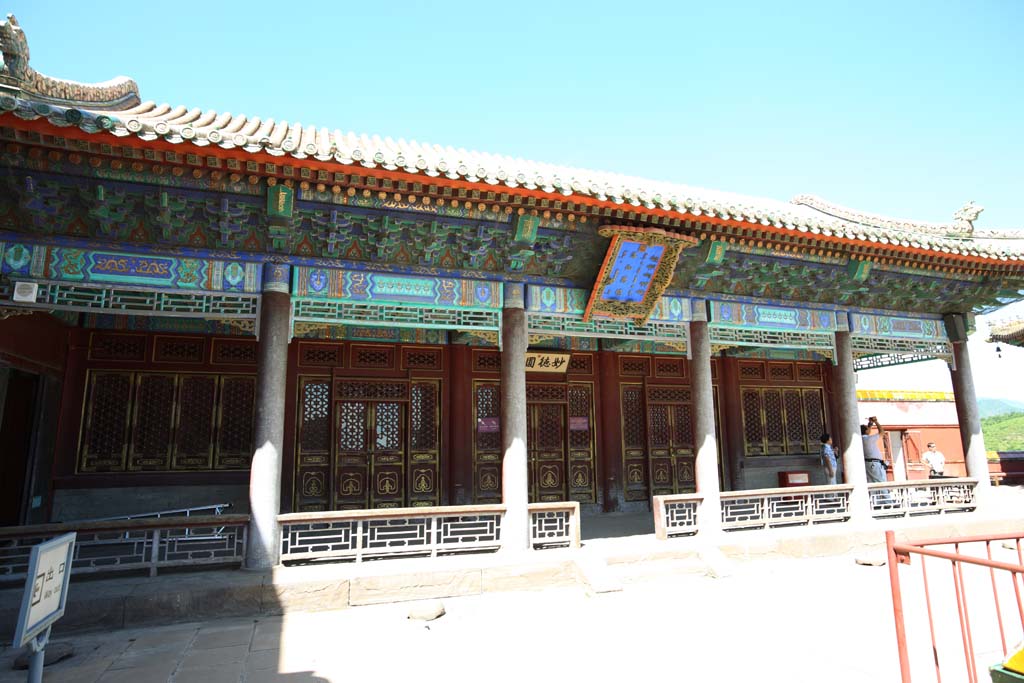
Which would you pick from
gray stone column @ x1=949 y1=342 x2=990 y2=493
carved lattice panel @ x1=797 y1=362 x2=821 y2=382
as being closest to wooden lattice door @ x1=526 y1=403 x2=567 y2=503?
carved lattice panel @ x1=797 y1=362 x2=821 y2=382

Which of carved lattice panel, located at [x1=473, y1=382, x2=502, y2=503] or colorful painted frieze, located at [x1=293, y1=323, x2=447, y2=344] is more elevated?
colorful painted frieze, located at [x1=293, y1=323, x2=447, y2=344]

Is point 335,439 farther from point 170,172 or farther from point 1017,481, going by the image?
point 1017,481

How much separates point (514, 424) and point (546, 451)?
124 inches

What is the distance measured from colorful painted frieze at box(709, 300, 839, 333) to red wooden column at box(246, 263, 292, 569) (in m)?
5.63

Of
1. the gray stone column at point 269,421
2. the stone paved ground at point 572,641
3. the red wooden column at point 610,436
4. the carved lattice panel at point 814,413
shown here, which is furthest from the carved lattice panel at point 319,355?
the carved lattice panel at point 814,413

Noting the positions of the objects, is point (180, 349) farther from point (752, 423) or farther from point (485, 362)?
point (752, 423)

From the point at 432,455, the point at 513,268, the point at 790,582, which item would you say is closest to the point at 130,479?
the point at 432,455

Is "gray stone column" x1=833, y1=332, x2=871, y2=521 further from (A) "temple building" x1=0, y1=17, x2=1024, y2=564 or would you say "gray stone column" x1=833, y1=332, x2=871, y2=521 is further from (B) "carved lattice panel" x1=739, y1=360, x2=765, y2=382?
(B) "carved lattice panel" x1=739, y1=360, x2=765, y2=382

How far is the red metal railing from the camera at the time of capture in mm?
2949

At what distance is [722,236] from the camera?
7289 mm

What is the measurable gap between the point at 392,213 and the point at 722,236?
404 centimetres

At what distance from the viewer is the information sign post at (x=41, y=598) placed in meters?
2.86

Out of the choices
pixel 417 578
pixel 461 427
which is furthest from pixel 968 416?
pixel 417 578

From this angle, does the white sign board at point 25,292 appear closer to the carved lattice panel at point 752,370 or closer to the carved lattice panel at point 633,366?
the carved lattice panel at point 633,366
